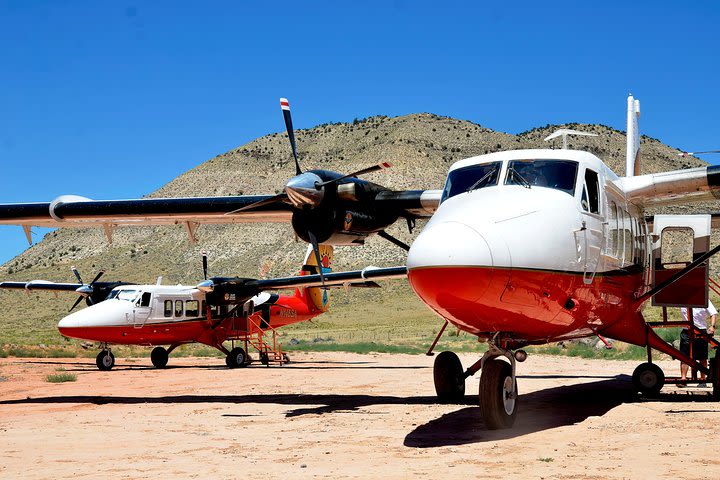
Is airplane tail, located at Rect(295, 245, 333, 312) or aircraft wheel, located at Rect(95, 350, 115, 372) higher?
airplane tail, located at Rect(295, 245, 333, 312)

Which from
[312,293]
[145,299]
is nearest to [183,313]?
[145,299]

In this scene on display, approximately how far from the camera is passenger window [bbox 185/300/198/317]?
94.2 ft

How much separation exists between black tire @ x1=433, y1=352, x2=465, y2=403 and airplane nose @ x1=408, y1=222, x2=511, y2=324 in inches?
170

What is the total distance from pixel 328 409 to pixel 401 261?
73.9 meters

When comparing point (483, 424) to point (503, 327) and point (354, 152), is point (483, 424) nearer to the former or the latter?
point (503, 327)

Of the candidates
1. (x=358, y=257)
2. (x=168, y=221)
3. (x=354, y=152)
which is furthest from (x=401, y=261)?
(x=168, y=221)

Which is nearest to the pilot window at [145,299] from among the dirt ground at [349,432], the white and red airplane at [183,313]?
the white and red airplane at [183,313]

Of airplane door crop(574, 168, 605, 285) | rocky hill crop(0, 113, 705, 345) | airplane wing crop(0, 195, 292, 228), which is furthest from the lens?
rocky hill crop(0, 113, 705, 345)

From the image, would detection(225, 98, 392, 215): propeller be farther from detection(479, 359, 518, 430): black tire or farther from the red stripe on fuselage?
detection(479, 359, 518, 430): black tire

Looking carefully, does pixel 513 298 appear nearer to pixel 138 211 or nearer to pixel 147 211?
pixel 147 211

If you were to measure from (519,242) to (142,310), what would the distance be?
20456 mm

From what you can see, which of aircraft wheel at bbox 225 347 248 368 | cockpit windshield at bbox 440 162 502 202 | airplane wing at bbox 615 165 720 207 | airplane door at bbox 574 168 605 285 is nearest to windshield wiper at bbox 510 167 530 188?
cockpit windshield at bbox 440 162 502 202

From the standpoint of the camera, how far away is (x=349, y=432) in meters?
10.5

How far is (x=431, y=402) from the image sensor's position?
45.9ft
